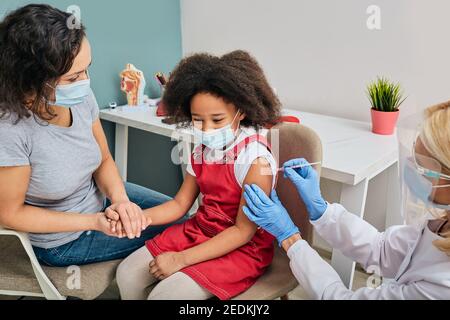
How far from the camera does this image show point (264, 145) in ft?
3.65

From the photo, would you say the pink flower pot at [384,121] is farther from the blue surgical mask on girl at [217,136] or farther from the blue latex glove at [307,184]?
the blue surgical mask on girl at [217,136]

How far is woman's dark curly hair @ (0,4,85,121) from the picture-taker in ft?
3.05

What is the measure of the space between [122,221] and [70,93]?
1.27 ft

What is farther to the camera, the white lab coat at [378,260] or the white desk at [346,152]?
the white desk at [346,152]

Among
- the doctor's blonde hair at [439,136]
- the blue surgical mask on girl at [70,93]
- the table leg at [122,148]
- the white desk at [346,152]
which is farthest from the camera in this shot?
the table leg at [122,148]

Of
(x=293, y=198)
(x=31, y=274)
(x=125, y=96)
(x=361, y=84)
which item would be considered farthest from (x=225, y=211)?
(x=125, y=96)

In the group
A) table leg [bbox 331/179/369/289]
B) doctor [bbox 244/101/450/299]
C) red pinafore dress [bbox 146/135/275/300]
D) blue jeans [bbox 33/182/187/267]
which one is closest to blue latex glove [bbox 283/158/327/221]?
A: doctor [bbox 244/101/450/299]

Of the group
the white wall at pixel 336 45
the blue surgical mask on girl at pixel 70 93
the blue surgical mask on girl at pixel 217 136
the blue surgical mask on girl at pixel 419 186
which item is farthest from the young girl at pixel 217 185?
the white wall at pixel 336 45

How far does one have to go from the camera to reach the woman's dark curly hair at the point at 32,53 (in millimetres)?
928

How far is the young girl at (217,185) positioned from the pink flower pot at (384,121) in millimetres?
565

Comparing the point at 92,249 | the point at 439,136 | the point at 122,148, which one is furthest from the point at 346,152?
the point at 122,148

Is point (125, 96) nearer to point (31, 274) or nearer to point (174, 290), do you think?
point (31, 274)

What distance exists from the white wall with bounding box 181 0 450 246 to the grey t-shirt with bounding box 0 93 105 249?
104cm
